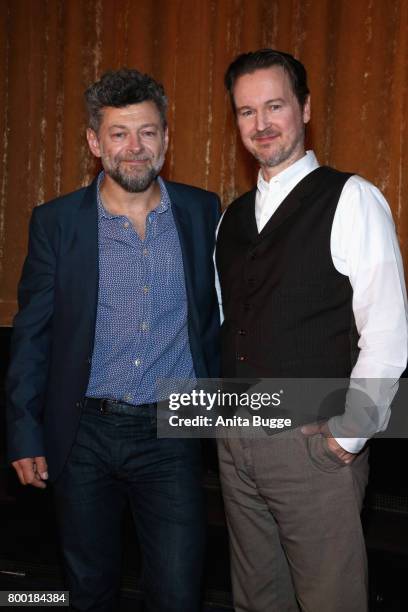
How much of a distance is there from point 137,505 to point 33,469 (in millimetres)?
275

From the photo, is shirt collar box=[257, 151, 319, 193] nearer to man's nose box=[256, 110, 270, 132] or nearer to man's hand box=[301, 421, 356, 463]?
man's nose box=[256, 110, 270, 132]

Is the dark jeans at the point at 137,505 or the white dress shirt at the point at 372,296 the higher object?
the white dress shirt at the point at 372,296

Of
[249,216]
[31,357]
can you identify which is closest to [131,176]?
[249,216]

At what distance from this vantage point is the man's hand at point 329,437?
1.74 m

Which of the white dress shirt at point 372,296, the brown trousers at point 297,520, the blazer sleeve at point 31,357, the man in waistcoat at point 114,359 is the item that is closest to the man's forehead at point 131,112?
the man in waistcoat at point 114,359

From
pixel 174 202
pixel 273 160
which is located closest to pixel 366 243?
pixel 273 160

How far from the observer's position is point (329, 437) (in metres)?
1.75

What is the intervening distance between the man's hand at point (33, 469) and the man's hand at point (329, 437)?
669 millimetres

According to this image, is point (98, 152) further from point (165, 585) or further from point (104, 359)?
point (165, 585)

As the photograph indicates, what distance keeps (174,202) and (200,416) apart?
1.82 ft

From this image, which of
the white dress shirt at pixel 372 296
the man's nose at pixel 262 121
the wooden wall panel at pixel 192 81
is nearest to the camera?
the white dress shirt at pixel 372 296

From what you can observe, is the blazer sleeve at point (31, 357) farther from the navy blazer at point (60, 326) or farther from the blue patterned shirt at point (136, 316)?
the blue patterned shirt at point (136, 316)

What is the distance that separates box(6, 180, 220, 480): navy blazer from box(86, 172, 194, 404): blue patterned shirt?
1.2 inches

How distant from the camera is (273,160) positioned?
75.3 inches
